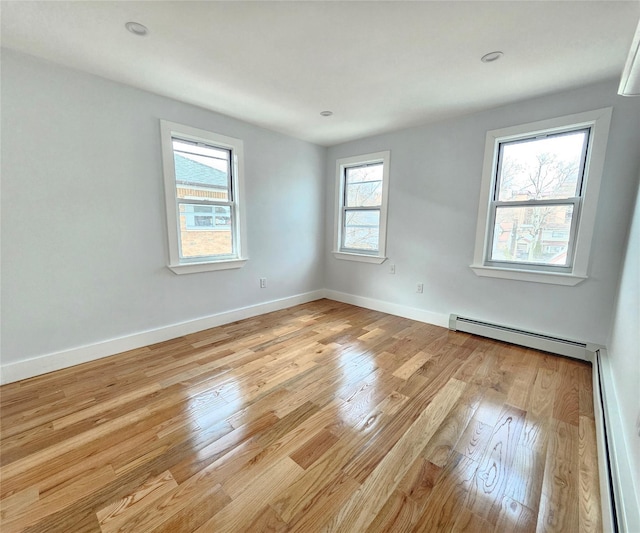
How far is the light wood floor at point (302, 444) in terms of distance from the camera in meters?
1.16

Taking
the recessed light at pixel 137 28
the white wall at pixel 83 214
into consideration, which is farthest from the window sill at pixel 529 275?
the recessed light at pixel 137 28

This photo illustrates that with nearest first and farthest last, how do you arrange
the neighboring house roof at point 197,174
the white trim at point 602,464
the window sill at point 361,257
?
1. the white trim at point 602,464
2. the neighboring house roof at point 197,174
3. the window sill at point 361,257

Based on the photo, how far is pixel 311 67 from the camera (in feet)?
6.84

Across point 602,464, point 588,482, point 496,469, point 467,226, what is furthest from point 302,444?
point 467,226

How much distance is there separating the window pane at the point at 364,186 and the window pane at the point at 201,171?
1.84 m

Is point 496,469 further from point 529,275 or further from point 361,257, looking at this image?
point 361,257

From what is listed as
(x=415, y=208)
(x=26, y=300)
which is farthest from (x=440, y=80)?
(x=26, y=300)

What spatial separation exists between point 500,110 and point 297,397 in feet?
10.9

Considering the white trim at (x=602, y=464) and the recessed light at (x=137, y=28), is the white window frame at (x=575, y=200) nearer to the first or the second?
the white trim at (x=602, y=464)

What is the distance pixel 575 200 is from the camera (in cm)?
247

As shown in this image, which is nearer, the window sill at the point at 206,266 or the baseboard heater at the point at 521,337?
the baseboard heater at the point at 521,337

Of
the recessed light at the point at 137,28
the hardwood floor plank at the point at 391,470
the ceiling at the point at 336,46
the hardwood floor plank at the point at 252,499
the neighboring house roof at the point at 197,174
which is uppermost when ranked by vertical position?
the ceiling at the point at 336,46

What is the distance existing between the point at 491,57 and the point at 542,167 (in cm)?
130

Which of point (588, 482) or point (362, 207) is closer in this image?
point (588, 482)
